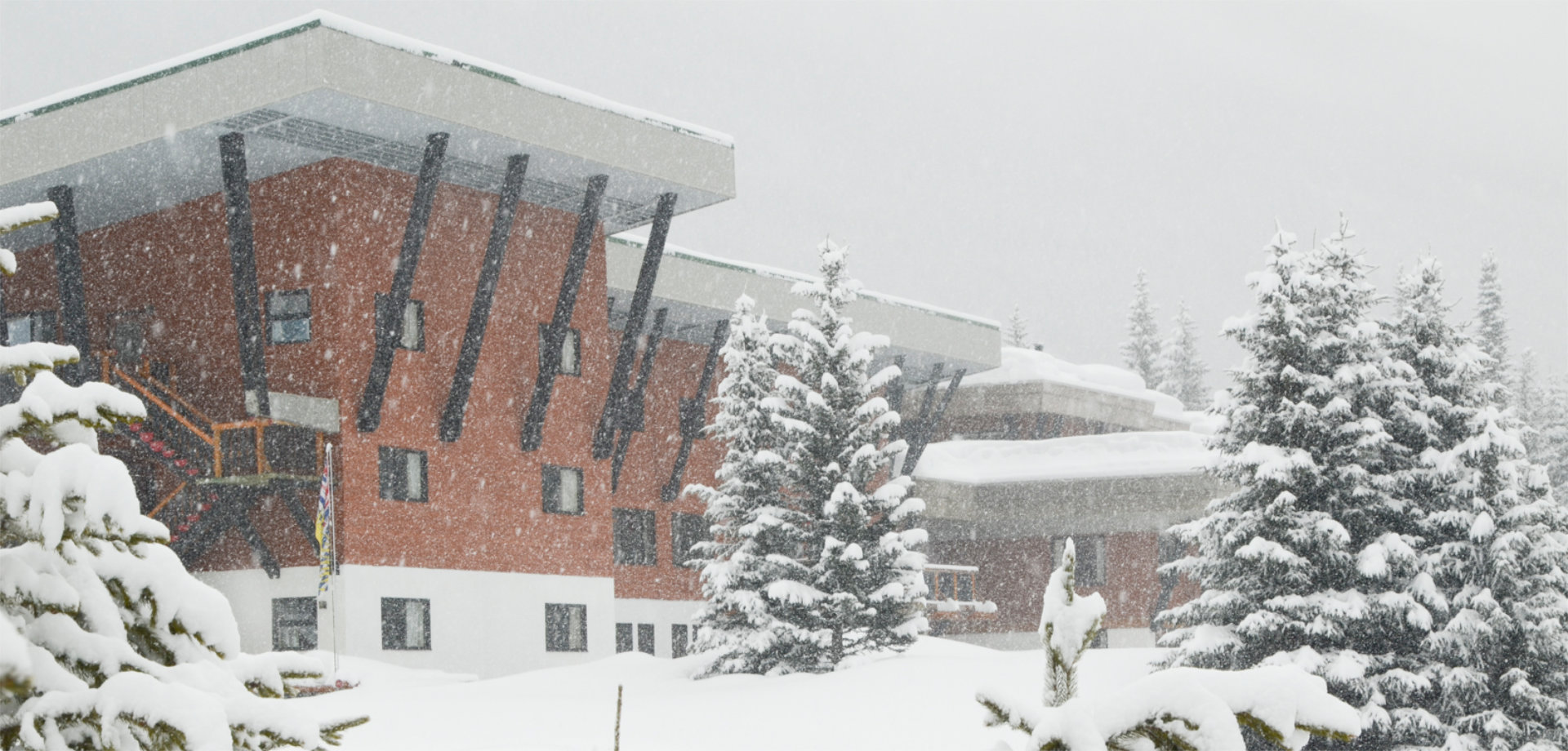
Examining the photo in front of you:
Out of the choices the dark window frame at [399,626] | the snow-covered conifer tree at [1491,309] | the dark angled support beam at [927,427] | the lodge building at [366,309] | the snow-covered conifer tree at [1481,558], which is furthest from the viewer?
the snow-covered conifer tree at [1491,309]

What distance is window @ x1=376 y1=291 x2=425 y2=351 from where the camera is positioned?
30.0 metres

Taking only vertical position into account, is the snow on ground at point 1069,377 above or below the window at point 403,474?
above

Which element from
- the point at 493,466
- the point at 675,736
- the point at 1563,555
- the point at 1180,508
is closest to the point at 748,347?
the point at 493,466

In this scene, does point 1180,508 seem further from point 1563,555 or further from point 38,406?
point 38,406

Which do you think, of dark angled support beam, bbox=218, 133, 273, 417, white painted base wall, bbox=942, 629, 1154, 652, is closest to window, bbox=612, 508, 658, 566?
white painted base wall, bbox=942, 629, 1154, 652

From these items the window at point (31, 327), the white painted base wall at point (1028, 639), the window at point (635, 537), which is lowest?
the white painted base wall at point (1028, 639)

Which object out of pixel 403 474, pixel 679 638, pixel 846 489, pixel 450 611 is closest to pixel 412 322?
pixel 403 474

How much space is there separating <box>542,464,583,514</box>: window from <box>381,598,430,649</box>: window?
405cm

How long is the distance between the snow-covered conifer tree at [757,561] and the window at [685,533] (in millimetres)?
10502

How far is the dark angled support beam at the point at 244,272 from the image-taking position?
27.4m

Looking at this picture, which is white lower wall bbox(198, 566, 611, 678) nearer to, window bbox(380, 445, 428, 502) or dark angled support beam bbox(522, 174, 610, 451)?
window bbox(380, 445, 428, 502)

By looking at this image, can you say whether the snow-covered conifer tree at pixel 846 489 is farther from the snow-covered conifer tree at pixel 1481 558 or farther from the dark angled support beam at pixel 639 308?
the snow-covered conifer tree at pixel 1481 558

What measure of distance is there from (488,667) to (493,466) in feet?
12.9

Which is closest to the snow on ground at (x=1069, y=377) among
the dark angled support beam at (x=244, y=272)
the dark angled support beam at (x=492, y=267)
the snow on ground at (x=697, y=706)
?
the snow on ground at (x=697, y=706)
